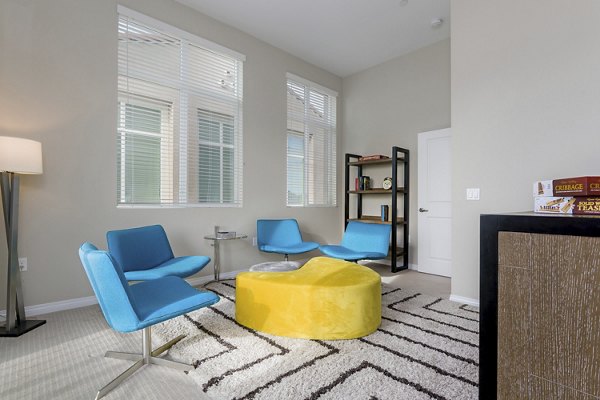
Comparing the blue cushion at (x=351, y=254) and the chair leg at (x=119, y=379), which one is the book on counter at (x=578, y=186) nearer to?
the blue cushion at (x=351, y=254)

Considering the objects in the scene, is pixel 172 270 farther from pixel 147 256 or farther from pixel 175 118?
pixel 175 118

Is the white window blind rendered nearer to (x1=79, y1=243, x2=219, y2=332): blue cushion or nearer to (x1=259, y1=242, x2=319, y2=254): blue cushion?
(x1=259, y1=242, x2=319, y2=254): blue cushion

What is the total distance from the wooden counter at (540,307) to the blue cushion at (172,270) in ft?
7.90

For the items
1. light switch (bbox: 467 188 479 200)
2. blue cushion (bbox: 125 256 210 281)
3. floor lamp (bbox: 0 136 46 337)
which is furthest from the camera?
light switch (bbox: 467 188 479 200)

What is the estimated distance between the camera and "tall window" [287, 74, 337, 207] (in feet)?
16.0

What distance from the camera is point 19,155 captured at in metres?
2.32

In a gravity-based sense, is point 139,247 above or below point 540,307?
below

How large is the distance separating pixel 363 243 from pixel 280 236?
1170 millimetres

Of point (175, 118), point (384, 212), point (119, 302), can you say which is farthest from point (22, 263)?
point (384, 212)

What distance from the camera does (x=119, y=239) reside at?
9.28 feet

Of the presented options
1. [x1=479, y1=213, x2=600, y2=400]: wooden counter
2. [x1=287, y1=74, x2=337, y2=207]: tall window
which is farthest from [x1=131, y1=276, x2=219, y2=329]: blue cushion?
[x1=287, y1=74, x2=337, y2=207]: tall window

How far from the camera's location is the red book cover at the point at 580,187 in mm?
1391

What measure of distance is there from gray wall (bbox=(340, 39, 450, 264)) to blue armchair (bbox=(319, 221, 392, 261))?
2.67 feet

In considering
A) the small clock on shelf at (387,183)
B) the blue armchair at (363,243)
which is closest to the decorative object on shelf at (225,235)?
the blue armchair at (363,243)
